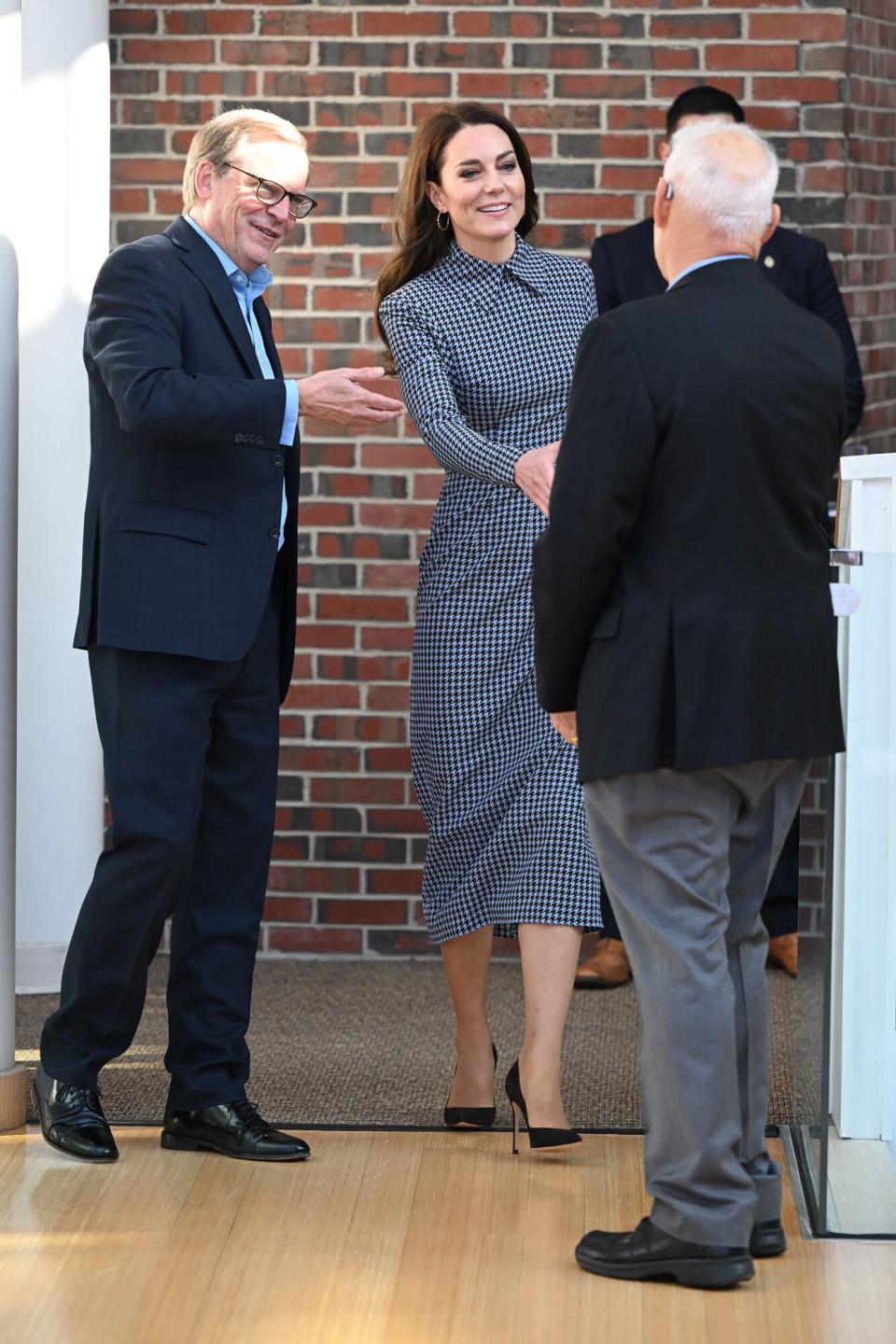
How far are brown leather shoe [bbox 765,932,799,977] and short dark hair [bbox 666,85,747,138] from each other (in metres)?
1.88

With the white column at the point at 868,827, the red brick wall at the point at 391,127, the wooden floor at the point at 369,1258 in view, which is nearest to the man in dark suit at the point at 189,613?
the wooden floor at the point at 369,1258

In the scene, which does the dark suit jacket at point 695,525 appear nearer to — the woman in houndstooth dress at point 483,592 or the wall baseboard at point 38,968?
the woman in houndstooth dress at point 483,592

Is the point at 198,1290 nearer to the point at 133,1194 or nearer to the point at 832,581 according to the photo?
the point at 133,1194

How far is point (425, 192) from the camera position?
3416 mm

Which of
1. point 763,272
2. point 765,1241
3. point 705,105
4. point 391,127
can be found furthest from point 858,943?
point 391,127

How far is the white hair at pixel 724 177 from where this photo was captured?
2445mm

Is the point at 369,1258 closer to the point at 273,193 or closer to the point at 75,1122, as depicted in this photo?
the point at 75,1122

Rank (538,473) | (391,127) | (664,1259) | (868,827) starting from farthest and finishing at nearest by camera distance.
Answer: (391,127)
(538,473)
(868,827)
(664,1259)

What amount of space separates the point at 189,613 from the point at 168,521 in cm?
15

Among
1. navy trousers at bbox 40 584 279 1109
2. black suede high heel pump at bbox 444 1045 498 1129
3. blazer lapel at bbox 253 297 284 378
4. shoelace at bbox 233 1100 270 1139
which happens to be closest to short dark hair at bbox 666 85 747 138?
blazer lapel at bbox 253 297 284 378

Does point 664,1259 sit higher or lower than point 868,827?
lower

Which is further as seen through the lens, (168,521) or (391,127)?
(391,127)

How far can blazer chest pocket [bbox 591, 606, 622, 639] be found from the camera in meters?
2.49

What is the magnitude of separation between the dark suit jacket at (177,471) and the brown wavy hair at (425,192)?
16.3 inches
